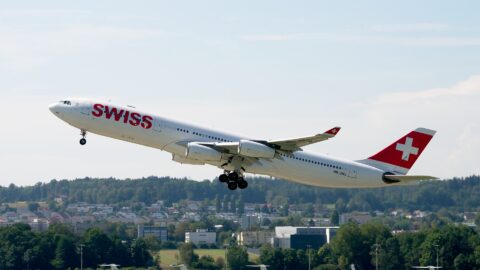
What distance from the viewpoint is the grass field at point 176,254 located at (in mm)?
98250

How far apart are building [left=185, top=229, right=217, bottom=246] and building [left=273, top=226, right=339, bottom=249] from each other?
715 cm

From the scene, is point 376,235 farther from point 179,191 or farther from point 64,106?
point 179,191

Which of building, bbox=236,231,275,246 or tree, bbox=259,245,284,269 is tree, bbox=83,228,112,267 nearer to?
tree, bbox=259,245,284,269

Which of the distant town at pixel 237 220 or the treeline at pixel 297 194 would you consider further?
the treeline at pixel 297 194

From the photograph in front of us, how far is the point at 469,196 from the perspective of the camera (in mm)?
161000

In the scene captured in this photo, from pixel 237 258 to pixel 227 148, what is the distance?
34945 millimetres

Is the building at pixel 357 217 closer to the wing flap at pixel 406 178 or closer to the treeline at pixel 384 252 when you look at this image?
the treeline at pixel 384 252

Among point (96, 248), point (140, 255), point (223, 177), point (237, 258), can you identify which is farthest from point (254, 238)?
point (223, 177)

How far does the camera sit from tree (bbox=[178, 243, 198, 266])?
3841 inches

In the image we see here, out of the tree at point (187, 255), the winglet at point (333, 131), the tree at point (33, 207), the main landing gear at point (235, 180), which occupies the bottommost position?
the tree at point (187, 255)

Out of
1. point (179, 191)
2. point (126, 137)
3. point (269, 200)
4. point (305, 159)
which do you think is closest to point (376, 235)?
point (305, 159)

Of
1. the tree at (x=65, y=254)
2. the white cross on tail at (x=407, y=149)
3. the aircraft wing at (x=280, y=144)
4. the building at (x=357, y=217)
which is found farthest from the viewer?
the building at (x=357, y=217)

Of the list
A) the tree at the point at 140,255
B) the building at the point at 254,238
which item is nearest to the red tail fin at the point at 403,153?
the tree at the point at 140,255

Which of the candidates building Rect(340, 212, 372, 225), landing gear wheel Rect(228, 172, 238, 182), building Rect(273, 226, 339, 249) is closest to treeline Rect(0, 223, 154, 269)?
building Rect(273, 226, 339, 249)
